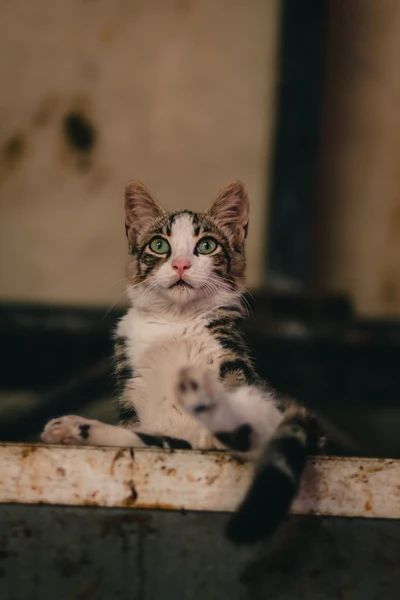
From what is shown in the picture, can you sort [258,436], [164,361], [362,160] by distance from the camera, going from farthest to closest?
[362,160], [164,361], [258,436]

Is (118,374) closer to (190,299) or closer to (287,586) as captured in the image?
(190,299)

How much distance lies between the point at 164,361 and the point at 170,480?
0.18 meters

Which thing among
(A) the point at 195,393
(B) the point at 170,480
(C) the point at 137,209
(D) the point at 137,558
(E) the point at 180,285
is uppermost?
(C) the point at 137,209

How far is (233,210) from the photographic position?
1046mm

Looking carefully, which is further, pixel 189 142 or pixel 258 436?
pixel 189 142

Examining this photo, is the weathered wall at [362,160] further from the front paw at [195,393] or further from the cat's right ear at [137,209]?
the front paw at [195,393]

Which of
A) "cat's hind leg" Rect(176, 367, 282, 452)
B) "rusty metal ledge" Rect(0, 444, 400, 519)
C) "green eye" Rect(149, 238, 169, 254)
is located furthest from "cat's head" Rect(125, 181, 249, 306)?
"rusty metal ledge" Rect(0, 444, 400, 519)

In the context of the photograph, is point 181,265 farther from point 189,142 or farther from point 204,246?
point 189,142

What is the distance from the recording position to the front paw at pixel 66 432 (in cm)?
102

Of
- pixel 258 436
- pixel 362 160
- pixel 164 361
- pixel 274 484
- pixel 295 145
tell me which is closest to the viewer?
pixel 274 484

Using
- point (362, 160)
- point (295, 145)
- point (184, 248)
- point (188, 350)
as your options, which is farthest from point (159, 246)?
point (362, 160)

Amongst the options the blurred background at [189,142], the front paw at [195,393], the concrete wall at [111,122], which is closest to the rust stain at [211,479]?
the front paw at [195,393]

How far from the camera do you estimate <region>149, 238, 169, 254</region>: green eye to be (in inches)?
42.4

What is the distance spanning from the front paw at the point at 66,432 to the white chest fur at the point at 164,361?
90mm
